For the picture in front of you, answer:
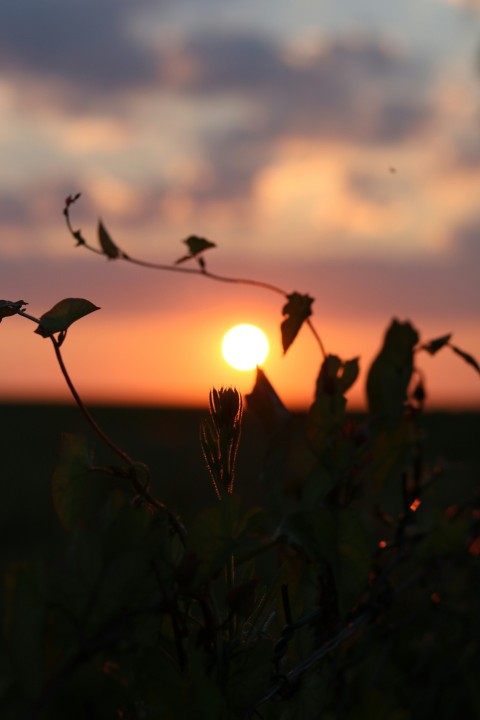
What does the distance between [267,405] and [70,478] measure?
349 millimetres

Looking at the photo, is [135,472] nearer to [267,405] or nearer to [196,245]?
[267,405]

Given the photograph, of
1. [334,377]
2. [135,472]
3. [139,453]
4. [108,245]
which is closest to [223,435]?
[135,472]

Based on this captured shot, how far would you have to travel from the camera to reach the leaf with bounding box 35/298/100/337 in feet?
3.26

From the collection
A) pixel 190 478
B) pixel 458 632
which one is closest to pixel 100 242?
pixel 458 632

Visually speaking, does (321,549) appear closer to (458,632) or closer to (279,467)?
(279,467)

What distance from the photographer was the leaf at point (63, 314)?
0.99 meters

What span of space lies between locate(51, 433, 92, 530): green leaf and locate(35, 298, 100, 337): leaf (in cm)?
12

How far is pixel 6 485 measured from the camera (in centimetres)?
1204

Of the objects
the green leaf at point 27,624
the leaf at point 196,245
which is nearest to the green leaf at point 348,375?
the leaf at point 196,245

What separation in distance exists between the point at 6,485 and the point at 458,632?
10620mm

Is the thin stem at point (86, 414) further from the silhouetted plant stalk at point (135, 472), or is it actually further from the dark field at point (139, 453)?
the dark field at point (139, 453)

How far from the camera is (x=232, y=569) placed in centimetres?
89

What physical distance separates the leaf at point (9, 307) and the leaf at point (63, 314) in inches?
1.2

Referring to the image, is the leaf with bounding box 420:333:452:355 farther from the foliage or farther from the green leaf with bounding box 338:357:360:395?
the green leaf with bounding box 338:357:360:395
